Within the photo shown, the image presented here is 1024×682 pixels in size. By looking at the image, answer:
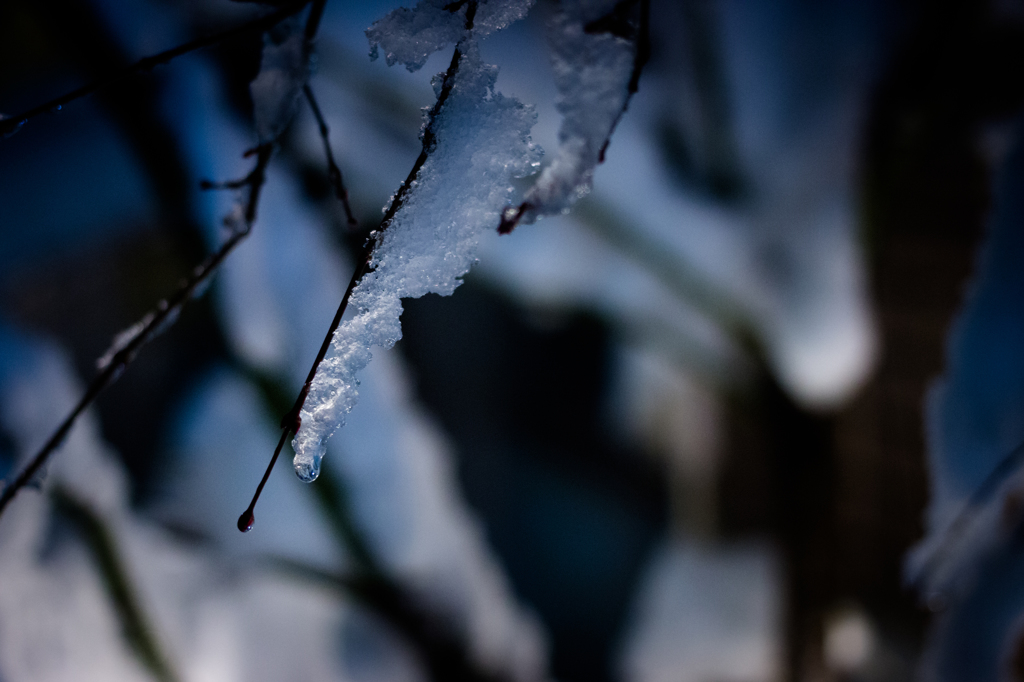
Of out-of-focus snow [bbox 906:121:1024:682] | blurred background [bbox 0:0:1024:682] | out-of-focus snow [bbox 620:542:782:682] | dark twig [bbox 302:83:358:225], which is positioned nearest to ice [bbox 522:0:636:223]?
dark twig [bbox 302:83:358:225]

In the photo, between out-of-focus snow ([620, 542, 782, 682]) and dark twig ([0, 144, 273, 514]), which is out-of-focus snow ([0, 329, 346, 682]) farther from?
out-of-focus snow ([620, 542, 782, 682])

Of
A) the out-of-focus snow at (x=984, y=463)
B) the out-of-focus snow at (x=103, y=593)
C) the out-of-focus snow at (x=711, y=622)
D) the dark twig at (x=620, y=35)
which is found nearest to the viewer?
the dark twig at (x=620, y=35)

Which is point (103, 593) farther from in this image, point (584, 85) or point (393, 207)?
point (584, 85)

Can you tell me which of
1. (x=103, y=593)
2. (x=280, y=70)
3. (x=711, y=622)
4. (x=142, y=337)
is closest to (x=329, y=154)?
(x=280, y=70)

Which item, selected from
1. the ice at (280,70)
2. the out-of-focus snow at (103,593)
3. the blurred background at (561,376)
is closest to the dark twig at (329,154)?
the ice at (280,70)

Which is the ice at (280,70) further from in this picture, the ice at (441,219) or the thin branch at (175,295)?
the ice at (441,219)

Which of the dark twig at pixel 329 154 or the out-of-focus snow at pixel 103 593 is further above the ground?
the dark twig at pixel 329 154

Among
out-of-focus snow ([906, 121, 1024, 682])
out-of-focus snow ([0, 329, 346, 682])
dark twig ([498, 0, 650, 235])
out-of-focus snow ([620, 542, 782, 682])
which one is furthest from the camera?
out-of-focus snow ([620, 542, 782, 682])
